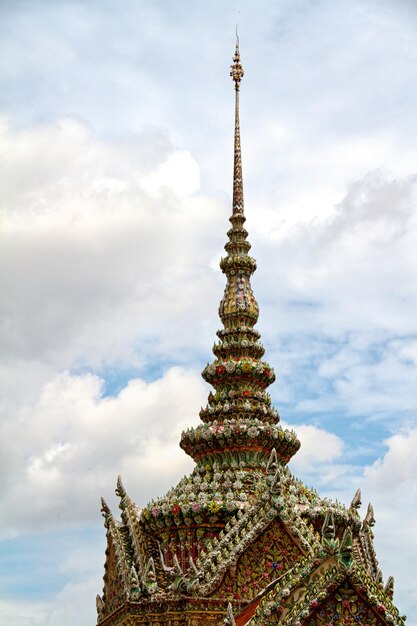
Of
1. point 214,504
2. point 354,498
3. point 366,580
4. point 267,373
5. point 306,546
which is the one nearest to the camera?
point 366,580

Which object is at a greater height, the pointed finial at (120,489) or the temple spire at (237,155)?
the temple spire at (237,155)

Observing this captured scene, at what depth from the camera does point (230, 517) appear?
1072 inches

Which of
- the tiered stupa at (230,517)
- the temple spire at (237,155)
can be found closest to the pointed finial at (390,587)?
the tiered stupa at (230,517)

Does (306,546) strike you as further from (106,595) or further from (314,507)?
(106,595)

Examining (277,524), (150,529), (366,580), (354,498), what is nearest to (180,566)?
(150,529)

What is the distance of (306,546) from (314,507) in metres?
3.03

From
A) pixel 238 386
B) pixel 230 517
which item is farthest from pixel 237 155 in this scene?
pixel 230 517

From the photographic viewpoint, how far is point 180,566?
27.4 m

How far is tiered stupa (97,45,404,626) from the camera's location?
986 inches

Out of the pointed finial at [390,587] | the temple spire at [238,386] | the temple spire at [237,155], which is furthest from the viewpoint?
the temple spire at [237,155]

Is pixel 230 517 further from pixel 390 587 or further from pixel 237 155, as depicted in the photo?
pixel 237 155

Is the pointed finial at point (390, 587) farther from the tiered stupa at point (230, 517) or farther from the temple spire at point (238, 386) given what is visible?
the temple spire at point (238, 386)

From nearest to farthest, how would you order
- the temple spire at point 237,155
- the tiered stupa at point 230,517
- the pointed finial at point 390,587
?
1. the pointed finial at point 390,587
2. the tiered stupa at point 230,517
3. the temple spire at point 237,155

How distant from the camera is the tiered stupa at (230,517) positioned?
25.0 meters
